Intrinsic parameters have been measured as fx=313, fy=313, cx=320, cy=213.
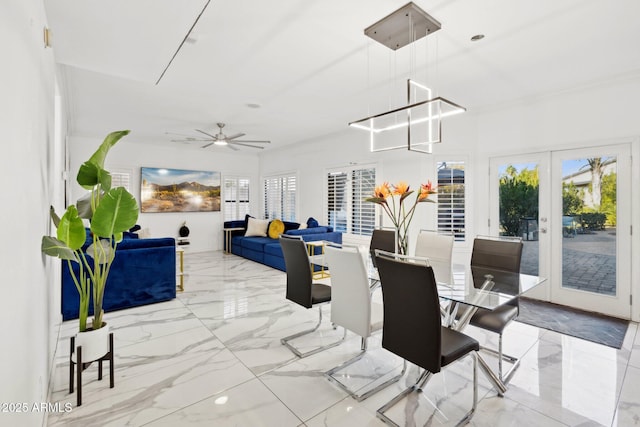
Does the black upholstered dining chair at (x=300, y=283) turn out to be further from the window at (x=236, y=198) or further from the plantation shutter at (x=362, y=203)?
the window at (x=236, y=198)

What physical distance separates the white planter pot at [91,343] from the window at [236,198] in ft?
21.0

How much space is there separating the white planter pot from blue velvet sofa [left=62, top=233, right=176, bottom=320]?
1641 millimetres

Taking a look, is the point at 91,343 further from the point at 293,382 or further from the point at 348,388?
the point at 348,388

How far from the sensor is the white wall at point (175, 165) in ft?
21.5

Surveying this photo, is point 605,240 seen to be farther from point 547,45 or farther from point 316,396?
point 316,396

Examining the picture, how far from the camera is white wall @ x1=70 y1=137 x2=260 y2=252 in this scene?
6566 mm

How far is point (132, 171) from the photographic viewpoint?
7.14 metres

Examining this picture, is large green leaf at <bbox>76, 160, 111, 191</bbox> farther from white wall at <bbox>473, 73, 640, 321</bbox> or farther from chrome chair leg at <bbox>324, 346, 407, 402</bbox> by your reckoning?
white wall at <bbox>473, 73, 640, 321</bbox>

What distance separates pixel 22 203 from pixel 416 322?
1943 mm

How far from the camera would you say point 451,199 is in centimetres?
493

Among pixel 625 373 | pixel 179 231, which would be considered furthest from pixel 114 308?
pixel 625 373

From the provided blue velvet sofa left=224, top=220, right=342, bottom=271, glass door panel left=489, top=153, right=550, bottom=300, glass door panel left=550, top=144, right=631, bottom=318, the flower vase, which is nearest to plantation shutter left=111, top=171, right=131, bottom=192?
blue velvet sofa left=224, top=220, right=342, bottom=271

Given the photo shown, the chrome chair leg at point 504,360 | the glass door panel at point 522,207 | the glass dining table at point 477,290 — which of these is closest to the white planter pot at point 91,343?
the glass dining table at point 477,290

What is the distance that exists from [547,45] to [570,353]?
109 inches
